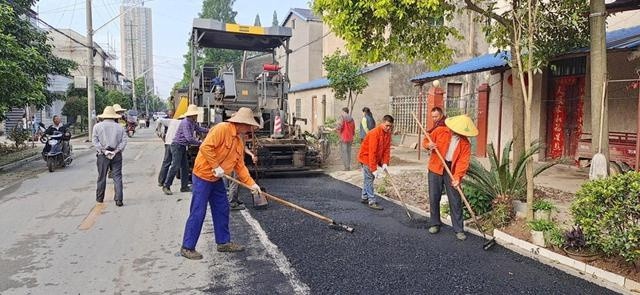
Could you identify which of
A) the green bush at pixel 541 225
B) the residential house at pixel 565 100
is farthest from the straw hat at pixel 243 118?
Answer: the residential house at pixel 565 100

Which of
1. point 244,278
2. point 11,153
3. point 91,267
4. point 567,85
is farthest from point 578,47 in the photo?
point 11,153

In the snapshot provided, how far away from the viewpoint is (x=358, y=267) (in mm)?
4668

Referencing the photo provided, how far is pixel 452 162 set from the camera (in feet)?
19.9

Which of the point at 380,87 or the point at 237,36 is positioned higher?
the point at 237,36

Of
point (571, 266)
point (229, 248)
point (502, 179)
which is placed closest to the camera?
point (571, 266)

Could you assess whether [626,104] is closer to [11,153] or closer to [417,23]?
[417,23]

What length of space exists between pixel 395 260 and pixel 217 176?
1921 mm

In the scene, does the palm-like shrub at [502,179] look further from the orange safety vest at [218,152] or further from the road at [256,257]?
the orange safety vest at [218,152]

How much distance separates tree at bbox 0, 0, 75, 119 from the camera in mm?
10834

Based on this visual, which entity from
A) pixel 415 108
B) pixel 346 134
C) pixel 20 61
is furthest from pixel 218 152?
pixel 415 108

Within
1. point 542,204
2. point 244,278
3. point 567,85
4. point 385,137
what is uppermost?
point 567,85

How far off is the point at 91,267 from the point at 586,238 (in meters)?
4.62

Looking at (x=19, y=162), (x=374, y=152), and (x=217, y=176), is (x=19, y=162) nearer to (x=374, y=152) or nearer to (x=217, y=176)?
(x=374, y=152)

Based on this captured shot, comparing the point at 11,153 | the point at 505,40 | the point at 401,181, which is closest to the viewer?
the point at 505,40
